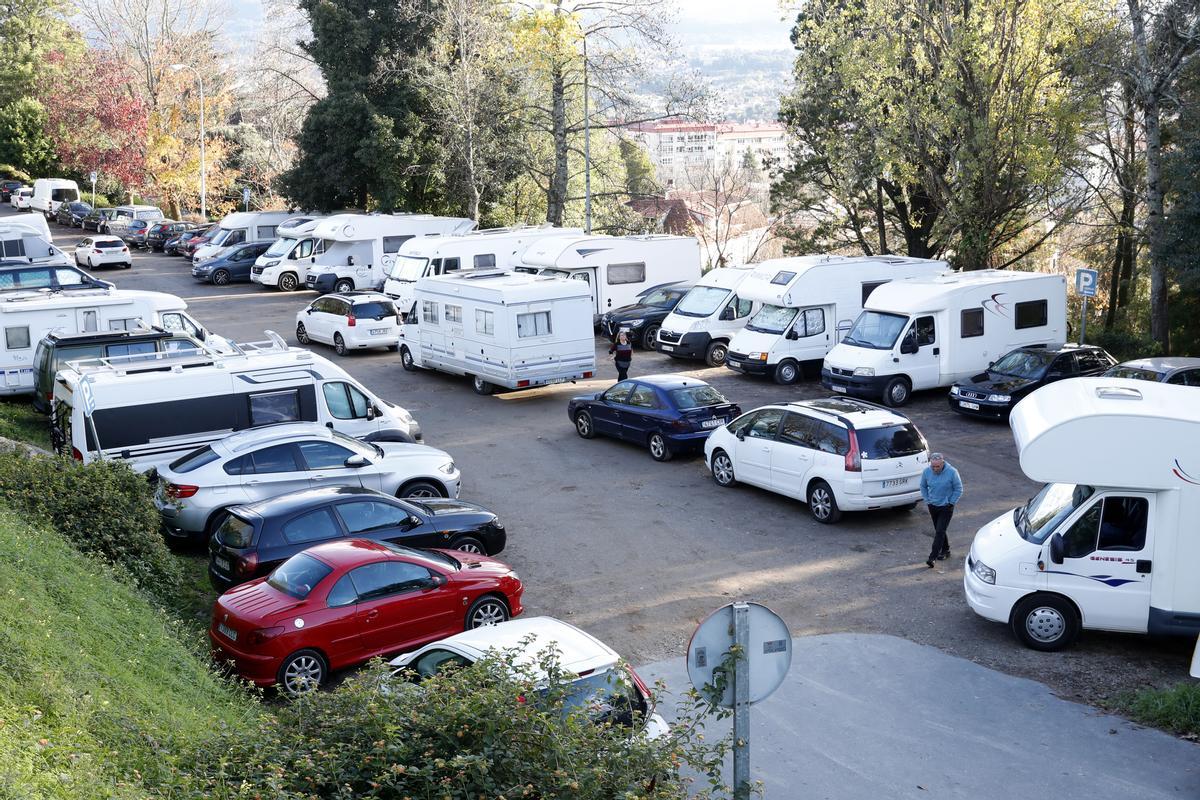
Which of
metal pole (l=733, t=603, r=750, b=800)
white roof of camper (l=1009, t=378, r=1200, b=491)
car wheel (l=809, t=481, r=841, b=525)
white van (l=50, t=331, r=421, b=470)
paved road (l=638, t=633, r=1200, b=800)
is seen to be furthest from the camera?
car wheel (l=809, t=481, r=841, b=525)

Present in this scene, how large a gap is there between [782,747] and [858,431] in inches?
277

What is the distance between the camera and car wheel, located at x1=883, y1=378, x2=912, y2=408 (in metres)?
23.3

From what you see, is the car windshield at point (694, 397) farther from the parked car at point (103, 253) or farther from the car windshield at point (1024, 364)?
the parked car at point (103, 253)

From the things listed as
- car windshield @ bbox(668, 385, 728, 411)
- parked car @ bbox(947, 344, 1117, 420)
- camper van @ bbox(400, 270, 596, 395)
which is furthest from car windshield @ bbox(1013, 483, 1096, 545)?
camper van @ bbox(400, 270, 596, 395)

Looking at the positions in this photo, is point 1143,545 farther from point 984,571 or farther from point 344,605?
point 344,605

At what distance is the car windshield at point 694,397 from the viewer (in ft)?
64.1

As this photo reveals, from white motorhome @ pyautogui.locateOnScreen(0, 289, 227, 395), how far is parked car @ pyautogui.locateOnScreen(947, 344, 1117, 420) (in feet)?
50.4

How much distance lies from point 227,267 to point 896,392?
2710 centimetres

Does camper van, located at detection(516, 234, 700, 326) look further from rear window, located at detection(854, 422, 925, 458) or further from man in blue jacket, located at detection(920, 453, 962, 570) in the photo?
man in blue jacket, located at detection(920, 453, 962, 570)

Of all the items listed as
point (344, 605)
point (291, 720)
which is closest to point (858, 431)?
point (344, 605)

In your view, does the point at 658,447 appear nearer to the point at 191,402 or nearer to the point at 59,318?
the point at 191,402

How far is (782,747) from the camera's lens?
9.74m

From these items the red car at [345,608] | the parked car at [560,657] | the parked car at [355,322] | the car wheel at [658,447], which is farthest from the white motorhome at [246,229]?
the parked car at [560,657]

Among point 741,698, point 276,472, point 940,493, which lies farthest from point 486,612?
point 940,493
